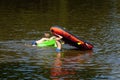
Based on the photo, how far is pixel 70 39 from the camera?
79.5 ft

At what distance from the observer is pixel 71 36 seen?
24219mm

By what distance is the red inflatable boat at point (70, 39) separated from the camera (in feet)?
79.0

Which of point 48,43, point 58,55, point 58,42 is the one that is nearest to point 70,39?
point 58,42

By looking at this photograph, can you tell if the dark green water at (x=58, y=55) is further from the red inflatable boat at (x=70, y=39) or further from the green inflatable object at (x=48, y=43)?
the green inflatable object at (x=48, y=43)

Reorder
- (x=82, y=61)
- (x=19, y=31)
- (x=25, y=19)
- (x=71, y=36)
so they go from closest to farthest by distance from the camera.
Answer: (x=82, y=61) → (x=71, y=36) → (x=19, y=31) → (x=25, y=19)

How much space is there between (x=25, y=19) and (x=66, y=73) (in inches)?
904

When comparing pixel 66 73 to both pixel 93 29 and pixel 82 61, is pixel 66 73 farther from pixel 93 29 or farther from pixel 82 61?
pixel 93 29

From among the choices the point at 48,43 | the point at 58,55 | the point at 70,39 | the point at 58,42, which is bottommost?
the point at 58,55

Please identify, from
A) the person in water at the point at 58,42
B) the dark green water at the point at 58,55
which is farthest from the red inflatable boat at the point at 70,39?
the dark green water at the point at 58,55

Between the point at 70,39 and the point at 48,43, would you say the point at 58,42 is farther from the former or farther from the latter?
the point at 48,43

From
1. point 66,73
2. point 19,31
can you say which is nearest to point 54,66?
point 66,73

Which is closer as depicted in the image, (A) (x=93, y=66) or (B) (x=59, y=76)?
(B) (x=59, y=76)

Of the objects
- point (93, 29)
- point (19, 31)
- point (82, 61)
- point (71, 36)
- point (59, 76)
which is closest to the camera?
point (59, 76)

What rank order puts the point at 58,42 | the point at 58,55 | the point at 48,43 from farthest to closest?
1. the point at 48,43
2. the point at 58,42
3. the point at 58,55
